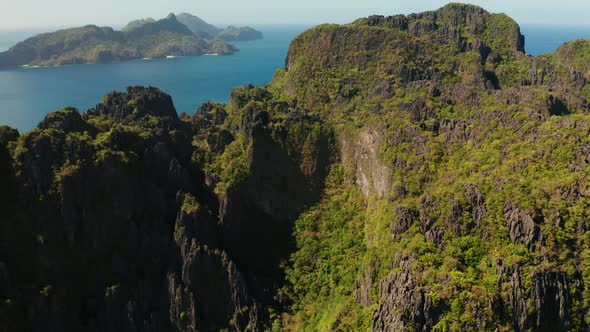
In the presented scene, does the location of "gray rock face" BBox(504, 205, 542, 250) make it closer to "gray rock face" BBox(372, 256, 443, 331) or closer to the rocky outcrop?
"gray rock face" BBox(372, 256, 443, 331)

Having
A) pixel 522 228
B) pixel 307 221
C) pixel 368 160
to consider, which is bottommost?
pixel 307 221

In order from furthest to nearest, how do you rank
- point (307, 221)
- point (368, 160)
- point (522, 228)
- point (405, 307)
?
point (368, 160) → point (307, 221) → point (522, 228) → point (405, 307)

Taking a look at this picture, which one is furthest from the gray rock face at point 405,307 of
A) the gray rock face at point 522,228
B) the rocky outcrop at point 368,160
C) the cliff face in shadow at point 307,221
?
the rocky outcrop at point 368,160

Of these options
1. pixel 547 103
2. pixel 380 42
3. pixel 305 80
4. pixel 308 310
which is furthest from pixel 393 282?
pixel 380 42

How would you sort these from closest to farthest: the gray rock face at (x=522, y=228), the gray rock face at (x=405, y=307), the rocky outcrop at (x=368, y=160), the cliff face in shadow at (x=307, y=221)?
the gray rock face at (x=405, y=307) < the cliff face in shadow at (x=307, y=221) < the gray rock face at (x=522, y=228) < the rocky outcrop at (x=368, y=160)

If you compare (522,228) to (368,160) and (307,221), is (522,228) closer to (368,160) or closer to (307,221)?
(368,160)

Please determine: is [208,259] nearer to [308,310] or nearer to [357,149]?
[308,310]

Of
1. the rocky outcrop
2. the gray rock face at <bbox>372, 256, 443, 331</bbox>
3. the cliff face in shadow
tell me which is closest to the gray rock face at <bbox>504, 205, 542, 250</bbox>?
the cliff face in shadow

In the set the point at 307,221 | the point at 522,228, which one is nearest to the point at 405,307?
the point at 522,228

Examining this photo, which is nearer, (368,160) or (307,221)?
(307,221)

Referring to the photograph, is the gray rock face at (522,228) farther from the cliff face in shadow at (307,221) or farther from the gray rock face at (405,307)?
the gray rock face at (405,307)
